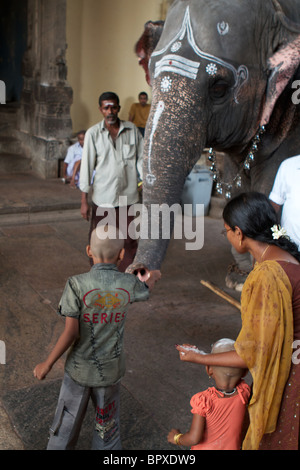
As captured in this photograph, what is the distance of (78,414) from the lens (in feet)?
8.11

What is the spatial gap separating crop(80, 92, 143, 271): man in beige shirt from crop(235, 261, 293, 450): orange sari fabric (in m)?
2.85

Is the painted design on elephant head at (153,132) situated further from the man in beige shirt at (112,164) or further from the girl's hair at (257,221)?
the man in beige shirt at (112,164)

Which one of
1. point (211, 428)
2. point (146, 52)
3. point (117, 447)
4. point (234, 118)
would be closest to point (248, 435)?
point (211, 428)

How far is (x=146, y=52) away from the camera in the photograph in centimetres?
430

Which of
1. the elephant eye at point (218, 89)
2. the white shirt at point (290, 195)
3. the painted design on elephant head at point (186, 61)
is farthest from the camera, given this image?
the elephant eye at point (218, 89)

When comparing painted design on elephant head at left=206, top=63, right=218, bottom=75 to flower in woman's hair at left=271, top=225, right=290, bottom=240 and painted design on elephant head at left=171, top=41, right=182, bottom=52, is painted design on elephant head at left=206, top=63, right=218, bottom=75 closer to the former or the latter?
painted design on elephant head at left=171, top=41, right=182, bottom=52

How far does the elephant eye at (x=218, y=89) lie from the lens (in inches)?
139

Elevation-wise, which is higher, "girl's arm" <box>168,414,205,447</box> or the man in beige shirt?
the man in beige shirt

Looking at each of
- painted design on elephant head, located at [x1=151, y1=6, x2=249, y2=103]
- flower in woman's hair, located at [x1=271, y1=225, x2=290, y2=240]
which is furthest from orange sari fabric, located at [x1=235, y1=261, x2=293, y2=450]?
painted design on elephant head, located at [x1=151, y1=6, x2=249, y2=103]

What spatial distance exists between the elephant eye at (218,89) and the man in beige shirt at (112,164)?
1338 mm

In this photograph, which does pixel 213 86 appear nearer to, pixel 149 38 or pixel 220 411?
pixel 149 38

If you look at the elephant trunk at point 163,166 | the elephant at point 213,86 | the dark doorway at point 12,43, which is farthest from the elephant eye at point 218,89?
the dark doorway at point 12,43

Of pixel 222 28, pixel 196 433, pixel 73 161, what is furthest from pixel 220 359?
pixel 73 161

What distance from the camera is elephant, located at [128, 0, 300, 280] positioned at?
334cm
